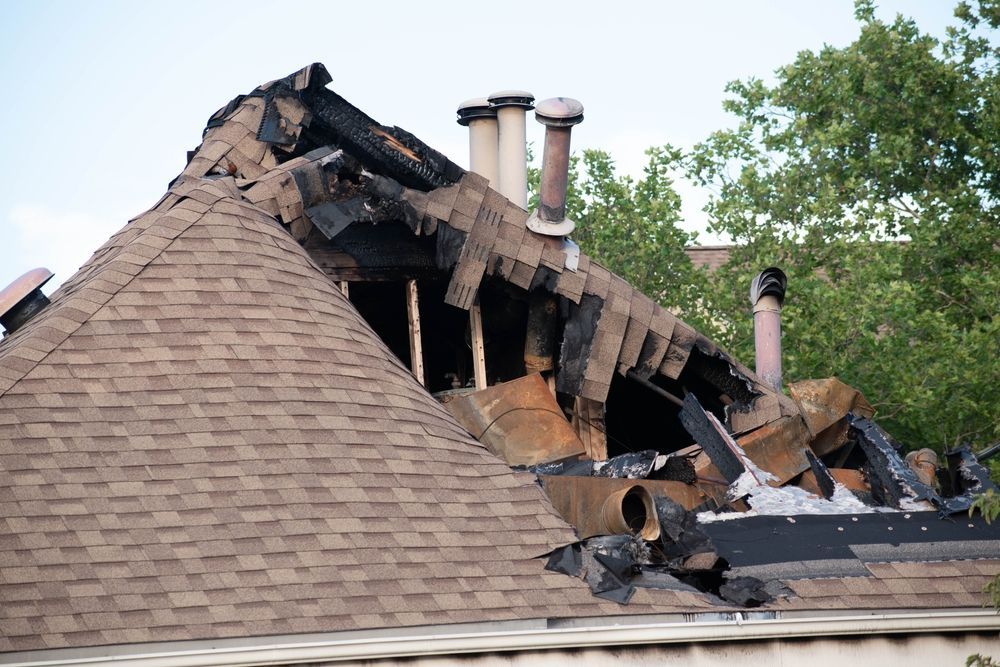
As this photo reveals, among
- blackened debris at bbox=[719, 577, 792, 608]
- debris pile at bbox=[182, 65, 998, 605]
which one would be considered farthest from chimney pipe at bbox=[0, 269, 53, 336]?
blackened debris at bbox=[719, 577, 792, 608]

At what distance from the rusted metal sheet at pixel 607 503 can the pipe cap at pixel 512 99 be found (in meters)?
5.22

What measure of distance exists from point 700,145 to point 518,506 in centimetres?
1870

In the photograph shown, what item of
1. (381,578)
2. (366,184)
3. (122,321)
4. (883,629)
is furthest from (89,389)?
(883,629)

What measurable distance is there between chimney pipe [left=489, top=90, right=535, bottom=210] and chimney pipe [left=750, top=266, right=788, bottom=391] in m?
2.68

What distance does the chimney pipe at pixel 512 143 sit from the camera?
15742mm

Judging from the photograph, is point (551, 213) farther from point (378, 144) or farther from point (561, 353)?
point (378, 144)

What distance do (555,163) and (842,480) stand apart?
399 centimetres


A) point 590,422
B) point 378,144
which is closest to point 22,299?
point 378,144

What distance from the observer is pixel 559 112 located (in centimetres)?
1385

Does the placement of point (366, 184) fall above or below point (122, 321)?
above

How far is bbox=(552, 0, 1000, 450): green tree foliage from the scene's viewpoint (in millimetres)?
23594

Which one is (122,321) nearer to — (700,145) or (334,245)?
(334,245)

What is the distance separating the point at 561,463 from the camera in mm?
12805

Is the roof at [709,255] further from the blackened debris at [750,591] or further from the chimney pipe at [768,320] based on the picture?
→ the blackened debris at [750,591]
